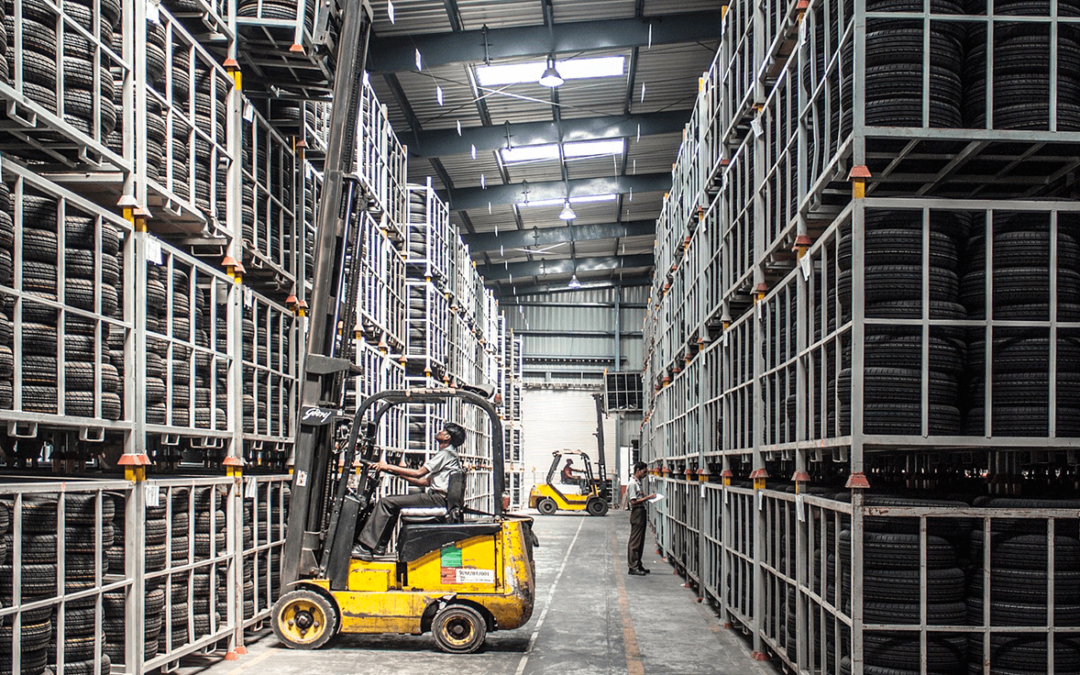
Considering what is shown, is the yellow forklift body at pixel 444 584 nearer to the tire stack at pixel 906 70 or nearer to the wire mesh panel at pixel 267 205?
the wire mesh panel at pixel 267 205

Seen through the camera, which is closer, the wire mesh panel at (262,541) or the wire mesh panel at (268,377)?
the wire mesh panel at (262,541)

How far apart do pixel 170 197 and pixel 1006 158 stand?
5.83 m

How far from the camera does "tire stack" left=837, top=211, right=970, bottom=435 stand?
5805mm

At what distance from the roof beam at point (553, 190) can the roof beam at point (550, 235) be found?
4.96 meters

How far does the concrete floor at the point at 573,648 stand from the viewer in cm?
896

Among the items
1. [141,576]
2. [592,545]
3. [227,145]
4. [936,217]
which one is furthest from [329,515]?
[592,545]

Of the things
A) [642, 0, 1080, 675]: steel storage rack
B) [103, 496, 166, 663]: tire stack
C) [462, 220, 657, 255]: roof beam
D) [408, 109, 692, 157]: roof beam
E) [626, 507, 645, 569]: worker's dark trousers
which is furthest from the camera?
[462, 220, 657, 255]: roof beam

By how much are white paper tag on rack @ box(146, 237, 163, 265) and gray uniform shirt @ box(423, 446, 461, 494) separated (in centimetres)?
361

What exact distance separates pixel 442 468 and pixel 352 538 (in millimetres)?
1105

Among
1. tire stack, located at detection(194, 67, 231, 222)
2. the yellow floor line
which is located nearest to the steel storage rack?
the yellow floor line

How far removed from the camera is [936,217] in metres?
5.93

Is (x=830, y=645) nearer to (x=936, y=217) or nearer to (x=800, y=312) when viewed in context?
(x=800, y=312)

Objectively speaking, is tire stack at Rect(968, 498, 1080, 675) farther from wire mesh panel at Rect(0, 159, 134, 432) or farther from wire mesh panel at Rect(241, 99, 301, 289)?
wire mesh panel at Rect(241, 99, 301, 289)

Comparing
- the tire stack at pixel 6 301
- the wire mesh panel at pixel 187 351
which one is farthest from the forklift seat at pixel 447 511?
the tire stack at pixel 6 301
